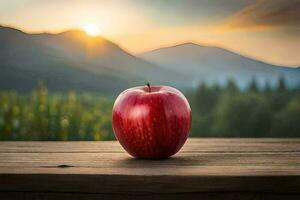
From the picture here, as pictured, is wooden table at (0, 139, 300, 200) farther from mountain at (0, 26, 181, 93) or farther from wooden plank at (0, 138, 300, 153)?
mountain at (0, 26, 181, 93)

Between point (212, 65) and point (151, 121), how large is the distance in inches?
61.9

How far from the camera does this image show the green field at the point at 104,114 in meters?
2.92

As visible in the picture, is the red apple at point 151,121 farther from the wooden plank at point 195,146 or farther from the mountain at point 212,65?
the mountain at point 212,65

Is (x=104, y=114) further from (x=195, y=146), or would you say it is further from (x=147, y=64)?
(x=195, y=146)

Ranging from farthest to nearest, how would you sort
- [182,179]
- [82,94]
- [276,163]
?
[82,94], [276,163], [182,179]

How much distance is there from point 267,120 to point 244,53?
33 cm

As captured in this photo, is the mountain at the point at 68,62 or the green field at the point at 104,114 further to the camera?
the mountain at the point at 68,62

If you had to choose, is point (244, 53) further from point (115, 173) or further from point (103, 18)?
point (115, 173)

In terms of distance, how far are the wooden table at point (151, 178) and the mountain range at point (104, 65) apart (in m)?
1.50

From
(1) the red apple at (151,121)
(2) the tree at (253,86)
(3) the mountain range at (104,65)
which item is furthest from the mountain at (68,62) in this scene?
(1) the red apple at (151,121)

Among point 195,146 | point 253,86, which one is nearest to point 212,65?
point 253,86

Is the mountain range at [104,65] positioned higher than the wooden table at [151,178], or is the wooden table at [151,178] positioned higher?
the mountain range at [104,65]

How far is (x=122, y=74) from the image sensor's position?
3068mm

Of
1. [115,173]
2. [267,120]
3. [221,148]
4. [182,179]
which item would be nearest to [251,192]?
[182,179]
